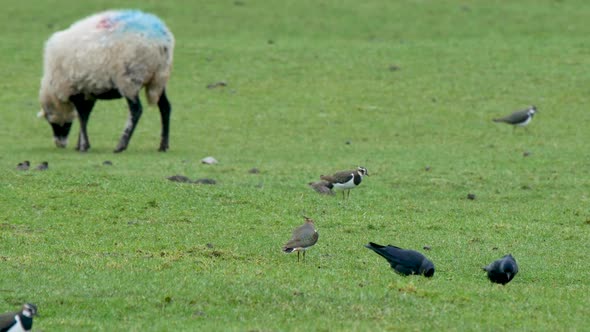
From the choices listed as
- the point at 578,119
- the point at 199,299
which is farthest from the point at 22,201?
the point at 578,119

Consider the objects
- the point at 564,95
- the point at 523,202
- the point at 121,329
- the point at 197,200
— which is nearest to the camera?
the point at 121,329

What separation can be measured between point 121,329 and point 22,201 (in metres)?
7.73

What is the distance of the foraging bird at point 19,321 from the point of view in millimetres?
9070

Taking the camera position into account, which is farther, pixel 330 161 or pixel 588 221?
pixel 330 161

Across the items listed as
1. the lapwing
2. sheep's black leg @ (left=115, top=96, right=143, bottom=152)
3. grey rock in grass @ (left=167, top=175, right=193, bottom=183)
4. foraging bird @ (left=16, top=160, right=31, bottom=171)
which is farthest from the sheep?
the lapwing

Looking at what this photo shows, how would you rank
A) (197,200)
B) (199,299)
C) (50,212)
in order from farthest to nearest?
(197,200), (50,212), (199,299)

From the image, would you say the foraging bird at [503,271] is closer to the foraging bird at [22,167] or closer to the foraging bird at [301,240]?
the foraging bird at [301,240]

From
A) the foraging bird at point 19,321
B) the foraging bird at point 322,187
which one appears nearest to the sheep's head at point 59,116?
the foraging bird at point 322,187

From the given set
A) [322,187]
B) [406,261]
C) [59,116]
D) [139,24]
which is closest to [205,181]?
[322,187]

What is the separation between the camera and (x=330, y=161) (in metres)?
24.4

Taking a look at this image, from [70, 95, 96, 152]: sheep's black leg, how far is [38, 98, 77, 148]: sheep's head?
0.61m

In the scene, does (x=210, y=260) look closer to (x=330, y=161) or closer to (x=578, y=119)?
(x=330, y=161)

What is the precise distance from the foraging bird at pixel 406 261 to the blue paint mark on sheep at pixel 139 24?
14.2 metres

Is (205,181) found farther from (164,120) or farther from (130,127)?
(164,120)
